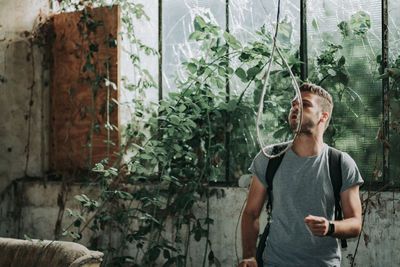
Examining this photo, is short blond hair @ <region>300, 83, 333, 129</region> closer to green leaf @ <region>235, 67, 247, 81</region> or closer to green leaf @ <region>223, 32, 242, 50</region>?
green leaf @ <region>235, 67, 247, 81</region>

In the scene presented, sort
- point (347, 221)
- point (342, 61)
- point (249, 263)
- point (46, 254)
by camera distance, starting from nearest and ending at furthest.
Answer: point (347, 221) < point (249, 263) < point (46, 254) < point (342, 61)

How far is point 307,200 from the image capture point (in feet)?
7.05

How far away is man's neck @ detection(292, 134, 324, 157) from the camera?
2.25m

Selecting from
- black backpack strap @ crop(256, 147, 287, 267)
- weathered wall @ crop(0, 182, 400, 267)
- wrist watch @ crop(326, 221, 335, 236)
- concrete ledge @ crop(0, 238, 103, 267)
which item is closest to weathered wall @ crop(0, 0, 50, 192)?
weathered wall @ crop(0, 182, 400, 267)

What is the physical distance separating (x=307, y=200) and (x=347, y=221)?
0.61 feet

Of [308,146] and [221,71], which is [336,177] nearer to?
[308,146]

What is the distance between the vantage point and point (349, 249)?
3.34 metres

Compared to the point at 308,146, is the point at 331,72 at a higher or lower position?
higher

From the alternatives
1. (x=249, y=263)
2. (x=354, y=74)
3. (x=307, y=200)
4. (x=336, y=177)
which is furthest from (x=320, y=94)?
(x=354, y=74)

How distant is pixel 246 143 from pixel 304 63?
75 centimetres

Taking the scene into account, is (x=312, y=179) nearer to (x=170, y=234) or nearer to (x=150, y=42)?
(x=170, y=234)

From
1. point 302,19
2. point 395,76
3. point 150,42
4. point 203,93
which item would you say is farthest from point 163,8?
point 395,76

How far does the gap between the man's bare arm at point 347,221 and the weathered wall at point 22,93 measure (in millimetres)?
3192

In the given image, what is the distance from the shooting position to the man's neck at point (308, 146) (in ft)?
7.39
